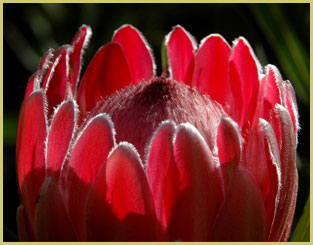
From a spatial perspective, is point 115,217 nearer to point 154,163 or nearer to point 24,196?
point 154,163

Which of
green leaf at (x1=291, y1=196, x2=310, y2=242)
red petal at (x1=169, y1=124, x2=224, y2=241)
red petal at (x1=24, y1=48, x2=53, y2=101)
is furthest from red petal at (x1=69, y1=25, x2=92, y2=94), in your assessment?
green leaf at (x1=291, y1=196, x2=310, y2=242)

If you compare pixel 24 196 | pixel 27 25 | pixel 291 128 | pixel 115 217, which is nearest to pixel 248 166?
pixel 291 128

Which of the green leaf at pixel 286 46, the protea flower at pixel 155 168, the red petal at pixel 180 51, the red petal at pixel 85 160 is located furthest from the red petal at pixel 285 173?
the green leaf at pixel 286 46

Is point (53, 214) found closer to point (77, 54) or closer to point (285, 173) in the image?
point (285, 173)

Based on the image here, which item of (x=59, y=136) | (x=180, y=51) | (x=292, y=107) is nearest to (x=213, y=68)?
(x=180, y=51)

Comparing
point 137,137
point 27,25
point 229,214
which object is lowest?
point 229,214

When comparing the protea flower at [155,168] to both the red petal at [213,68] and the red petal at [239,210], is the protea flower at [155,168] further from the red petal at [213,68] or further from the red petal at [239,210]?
the red petal at [213,68]
